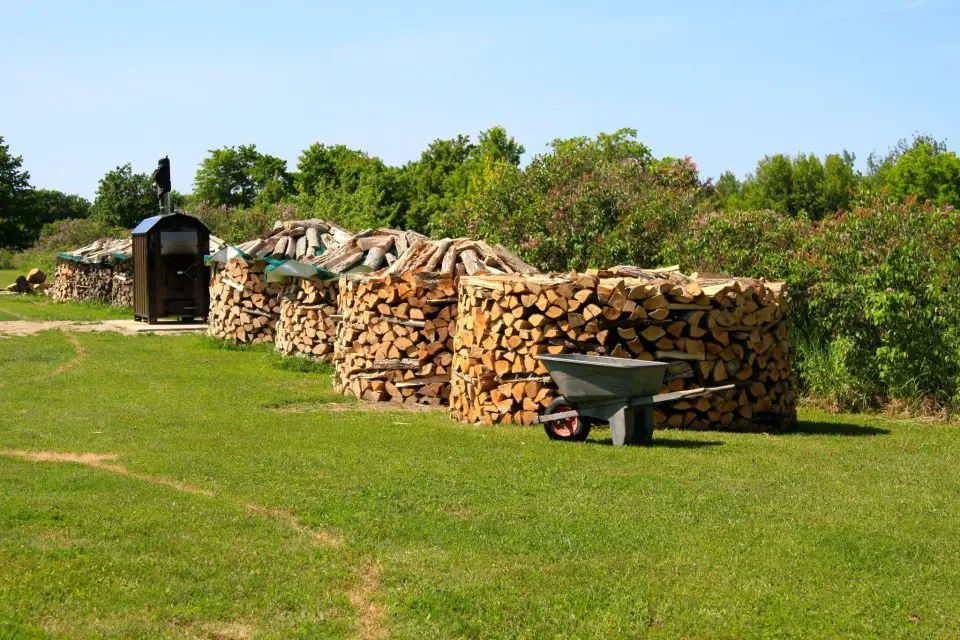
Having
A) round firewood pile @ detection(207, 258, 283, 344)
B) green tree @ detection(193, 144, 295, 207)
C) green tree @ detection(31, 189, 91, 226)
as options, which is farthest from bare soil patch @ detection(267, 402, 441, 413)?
green tree @ detection(31, 189, 91, 226)

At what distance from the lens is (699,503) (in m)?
8.23

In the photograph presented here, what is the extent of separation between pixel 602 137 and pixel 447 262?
39.4 m

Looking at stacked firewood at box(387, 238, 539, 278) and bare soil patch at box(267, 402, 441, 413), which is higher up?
stacked firewood at box(387, 238, 539, 278)

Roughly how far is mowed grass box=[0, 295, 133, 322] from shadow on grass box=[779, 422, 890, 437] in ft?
67.9

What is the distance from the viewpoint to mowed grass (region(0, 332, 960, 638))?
5.88 meters

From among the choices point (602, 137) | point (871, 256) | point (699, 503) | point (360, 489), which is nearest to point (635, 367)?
point (699, 503)

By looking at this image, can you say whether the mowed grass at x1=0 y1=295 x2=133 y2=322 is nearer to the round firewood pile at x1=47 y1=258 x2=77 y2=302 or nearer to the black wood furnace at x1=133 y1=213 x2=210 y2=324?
the round firewood pile at x1=47 y1=258 x2=77 y2=302

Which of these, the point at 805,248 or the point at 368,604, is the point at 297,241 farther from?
the point at 368,604

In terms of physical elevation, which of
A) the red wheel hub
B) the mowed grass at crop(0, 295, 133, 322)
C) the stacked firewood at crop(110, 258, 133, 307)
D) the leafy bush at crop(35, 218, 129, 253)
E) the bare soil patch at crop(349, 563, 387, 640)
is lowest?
the bare soil patch at crop(349, 563, 387, 640)

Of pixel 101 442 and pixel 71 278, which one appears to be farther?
pixel 71 278

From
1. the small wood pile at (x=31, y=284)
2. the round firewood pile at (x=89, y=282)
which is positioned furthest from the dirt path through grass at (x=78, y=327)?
the small wood pile at (x=31, y=284)

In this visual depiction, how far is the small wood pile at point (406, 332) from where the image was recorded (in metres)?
14.4

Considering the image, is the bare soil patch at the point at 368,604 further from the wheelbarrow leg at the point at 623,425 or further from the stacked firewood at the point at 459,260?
the stacked firewood at the point at 459,260

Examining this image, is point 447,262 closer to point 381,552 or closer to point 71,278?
point 381,552
